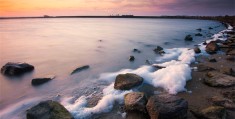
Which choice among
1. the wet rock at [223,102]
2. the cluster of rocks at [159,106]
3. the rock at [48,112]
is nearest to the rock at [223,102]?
the wet rock at [223,102]

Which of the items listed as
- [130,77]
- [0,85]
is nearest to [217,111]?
[130,77]

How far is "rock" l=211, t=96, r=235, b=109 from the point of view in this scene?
18.0 ft

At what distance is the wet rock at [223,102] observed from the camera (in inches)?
215

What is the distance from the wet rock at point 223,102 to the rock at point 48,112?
3834 millimetres

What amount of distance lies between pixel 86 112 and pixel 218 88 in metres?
4.17

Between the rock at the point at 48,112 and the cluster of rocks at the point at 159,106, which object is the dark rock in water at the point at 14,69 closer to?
the rock at the point at 48,112

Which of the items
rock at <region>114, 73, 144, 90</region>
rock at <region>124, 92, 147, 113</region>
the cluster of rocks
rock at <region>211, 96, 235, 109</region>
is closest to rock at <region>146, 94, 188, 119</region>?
the cluster of rocks

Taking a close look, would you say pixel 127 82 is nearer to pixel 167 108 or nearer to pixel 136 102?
pixel 136 102

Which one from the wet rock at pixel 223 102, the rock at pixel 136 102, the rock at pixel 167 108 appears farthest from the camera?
the wet rock at pixel 223 102

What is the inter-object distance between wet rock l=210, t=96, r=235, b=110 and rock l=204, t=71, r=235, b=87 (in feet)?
3.48

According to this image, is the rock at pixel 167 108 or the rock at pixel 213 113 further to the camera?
the rock at pixel 213 113

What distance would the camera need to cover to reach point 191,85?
7176 mm

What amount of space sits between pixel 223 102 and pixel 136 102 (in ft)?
7.66

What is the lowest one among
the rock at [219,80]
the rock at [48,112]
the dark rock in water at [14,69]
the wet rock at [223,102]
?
the dark rock in water at [14,69]
